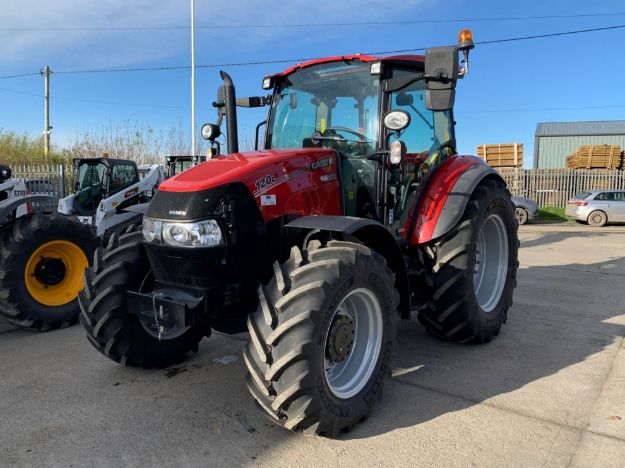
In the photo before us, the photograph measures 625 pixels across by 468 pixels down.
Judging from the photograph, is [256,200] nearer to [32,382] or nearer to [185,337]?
[185,337]

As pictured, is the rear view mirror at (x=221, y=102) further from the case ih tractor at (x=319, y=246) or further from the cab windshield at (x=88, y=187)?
the cab windshield at (x=88, y=187)

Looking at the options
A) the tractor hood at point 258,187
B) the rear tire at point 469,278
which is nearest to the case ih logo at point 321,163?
the tractor hood at point 258,187

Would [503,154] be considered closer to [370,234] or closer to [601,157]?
[601,157]

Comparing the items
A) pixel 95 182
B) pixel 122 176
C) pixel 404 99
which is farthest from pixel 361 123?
pixel 95 182

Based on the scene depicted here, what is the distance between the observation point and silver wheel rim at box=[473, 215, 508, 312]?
4816 mm

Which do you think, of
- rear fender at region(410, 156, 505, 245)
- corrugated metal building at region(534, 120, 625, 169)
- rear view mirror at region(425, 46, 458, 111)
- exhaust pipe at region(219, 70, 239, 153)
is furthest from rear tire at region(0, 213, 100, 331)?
corrugated metal building at region(534, 120, 625, 169)

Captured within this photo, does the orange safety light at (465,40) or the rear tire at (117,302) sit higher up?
the orange safety light at (465,40)

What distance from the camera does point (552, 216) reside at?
66.4 feet

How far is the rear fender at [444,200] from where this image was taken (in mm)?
3902

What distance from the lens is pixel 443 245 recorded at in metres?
4.01

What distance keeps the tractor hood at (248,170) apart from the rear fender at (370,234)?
0.34 metres

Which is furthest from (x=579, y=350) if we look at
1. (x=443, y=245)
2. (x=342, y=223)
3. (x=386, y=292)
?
(x=342, y=223)

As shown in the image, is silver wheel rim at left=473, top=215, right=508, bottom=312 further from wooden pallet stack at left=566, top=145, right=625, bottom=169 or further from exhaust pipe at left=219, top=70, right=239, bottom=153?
wooden pallet stack at left=566, top=145, right=625, bottom=169

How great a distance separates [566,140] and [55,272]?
36.4 metres
